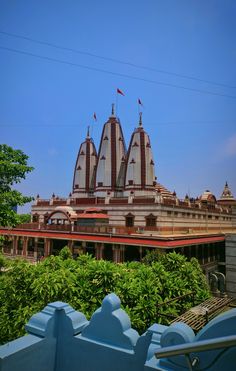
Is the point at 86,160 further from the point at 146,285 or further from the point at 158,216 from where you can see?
the point at 146,285

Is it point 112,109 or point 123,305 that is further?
point 112,109

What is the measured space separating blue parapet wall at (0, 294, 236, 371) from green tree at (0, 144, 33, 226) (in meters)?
8.28

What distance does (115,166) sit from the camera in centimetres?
3728

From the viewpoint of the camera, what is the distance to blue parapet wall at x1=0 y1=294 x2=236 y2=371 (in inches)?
127

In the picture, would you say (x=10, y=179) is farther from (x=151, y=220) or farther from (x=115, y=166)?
(x=115, y=166)

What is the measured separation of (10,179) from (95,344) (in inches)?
408

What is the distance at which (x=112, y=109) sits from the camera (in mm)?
39438

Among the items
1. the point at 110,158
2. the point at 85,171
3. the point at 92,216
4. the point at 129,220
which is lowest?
the point at 129,220

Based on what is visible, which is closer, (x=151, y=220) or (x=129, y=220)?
(x=151, y=220)

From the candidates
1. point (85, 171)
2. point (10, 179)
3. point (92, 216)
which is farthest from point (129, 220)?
point (10, 179)

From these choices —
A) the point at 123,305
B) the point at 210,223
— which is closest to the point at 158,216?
the point at 210,223

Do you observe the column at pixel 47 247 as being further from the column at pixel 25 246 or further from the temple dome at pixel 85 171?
the temple dome at pixel 85 171

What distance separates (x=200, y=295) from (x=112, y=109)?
111 ft

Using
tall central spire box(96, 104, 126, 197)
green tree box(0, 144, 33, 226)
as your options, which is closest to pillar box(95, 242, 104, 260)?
tall central spire box(96, 104, 126, 197)
